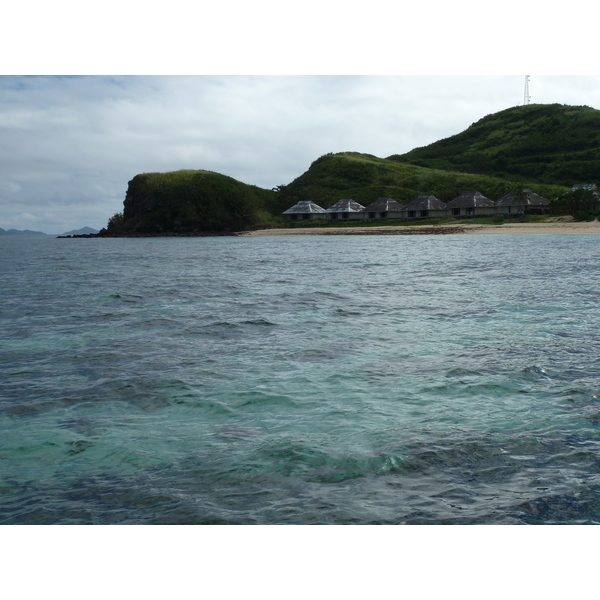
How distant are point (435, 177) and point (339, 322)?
10736 cm

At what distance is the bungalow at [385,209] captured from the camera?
89000 mm

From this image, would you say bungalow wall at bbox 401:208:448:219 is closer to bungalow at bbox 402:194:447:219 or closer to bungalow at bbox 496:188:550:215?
bungalow at bbox 402:194:447:219

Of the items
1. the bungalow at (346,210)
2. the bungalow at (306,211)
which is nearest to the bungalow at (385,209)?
the bungalow at (346,210)

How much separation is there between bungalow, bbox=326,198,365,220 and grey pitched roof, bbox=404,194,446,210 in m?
8.72

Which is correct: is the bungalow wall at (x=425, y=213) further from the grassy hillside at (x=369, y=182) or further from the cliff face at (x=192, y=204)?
the cliff face at (x=192, y=204)

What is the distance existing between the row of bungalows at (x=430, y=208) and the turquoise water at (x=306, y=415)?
6594 centimetres

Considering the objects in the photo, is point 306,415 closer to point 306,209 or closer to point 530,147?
point 306,209

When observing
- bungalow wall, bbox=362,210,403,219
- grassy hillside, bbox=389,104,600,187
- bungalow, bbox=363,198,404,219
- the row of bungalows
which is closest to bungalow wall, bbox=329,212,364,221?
the row of bungalows

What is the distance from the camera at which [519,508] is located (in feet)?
14.7

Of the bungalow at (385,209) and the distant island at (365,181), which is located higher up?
the distant island at (365,181)

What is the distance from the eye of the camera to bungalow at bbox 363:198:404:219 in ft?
292

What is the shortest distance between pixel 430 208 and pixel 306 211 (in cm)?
2316

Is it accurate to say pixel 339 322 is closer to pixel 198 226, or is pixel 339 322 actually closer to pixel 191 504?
pixel 191 504

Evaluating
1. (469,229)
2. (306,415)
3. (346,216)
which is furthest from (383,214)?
(306,415)
